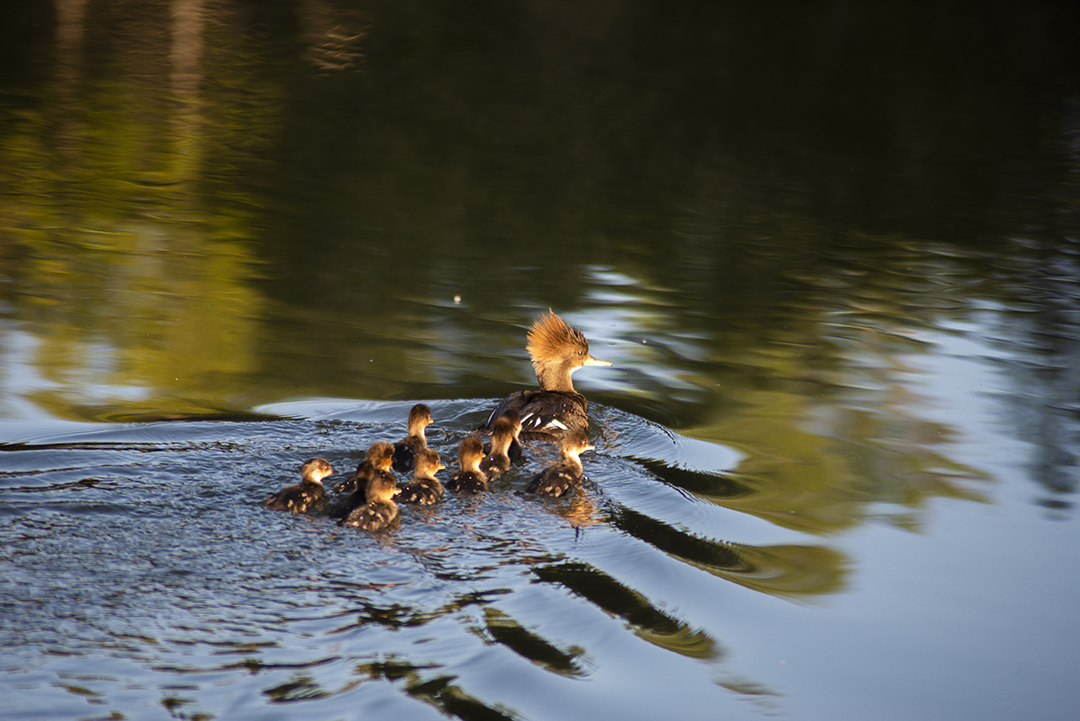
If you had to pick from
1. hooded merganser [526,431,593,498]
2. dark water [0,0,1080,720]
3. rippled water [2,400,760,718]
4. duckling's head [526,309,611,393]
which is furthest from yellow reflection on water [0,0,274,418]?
hooded merganser [526,431,593,498]

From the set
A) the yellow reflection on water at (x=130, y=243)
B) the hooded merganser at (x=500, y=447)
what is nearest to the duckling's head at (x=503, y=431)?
the hooded merganser at (x=500, y=447)

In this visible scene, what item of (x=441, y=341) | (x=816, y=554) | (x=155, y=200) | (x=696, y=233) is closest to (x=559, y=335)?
Result: (x=441, y=341)

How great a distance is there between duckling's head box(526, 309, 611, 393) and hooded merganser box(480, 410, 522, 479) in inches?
51.6

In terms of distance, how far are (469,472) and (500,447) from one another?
15.4 inches

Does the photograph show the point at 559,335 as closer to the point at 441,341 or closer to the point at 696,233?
the point at 441,341

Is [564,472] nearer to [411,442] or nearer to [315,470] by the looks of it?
[411,442]

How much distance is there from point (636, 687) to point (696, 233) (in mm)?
8434

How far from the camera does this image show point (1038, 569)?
17.7 ft

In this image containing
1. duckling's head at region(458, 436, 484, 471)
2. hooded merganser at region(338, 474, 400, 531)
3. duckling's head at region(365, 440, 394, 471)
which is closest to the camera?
hooded merganser at region(338, 474, 400, 531)

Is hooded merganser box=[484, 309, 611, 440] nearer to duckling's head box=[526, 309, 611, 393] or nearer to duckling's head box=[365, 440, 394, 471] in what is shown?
duckling's head box=[526, 309, 611, 393]

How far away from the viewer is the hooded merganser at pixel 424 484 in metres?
5.40

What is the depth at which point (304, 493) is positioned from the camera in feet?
17.1

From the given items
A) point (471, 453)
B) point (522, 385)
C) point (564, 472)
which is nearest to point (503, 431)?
point (471, 453)

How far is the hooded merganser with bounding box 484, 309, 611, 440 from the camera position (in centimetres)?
671
